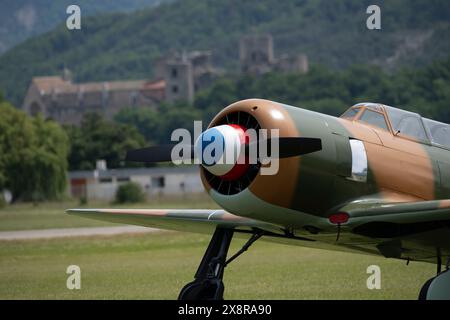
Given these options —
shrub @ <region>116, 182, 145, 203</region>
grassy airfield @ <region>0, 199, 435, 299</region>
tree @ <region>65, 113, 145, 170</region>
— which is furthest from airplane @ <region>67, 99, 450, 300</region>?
tree @ <region>65, 113, 145, 170</region>

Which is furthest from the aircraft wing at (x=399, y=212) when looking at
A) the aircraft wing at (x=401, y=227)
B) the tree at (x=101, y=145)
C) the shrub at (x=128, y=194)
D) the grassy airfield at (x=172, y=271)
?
the tree at (x=101, y=145)

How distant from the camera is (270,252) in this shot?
76.0ft

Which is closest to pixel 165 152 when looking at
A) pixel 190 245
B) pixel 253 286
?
pixel 253 286

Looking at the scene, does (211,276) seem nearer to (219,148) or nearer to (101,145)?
(219,148)

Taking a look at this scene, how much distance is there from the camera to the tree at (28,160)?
64.9m

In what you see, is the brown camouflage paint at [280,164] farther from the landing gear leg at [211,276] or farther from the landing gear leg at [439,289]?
the landing gear leg at [439,289]

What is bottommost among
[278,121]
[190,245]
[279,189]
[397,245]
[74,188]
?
[74,188]

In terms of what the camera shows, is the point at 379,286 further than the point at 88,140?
No

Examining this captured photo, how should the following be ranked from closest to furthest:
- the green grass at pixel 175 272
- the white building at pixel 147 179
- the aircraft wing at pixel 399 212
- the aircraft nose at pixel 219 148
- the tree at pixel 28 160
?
1. the aircraft nose at pixel 219 148
2. the aircraft wing at pixel 399 212
3. the green grass at pixel 175 272
4. the tree at pixel 28 160
5. the white building at pixel 147 179

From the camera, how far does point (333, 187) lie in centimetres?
1189

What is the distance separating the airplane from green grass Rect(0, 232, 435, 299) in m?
1.81

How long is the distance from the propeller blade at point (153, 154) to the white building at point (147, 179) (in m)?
70.0

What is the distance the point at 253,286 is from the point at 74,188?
242 ft

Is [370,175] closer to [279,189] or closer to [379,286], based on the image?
[279,189]
